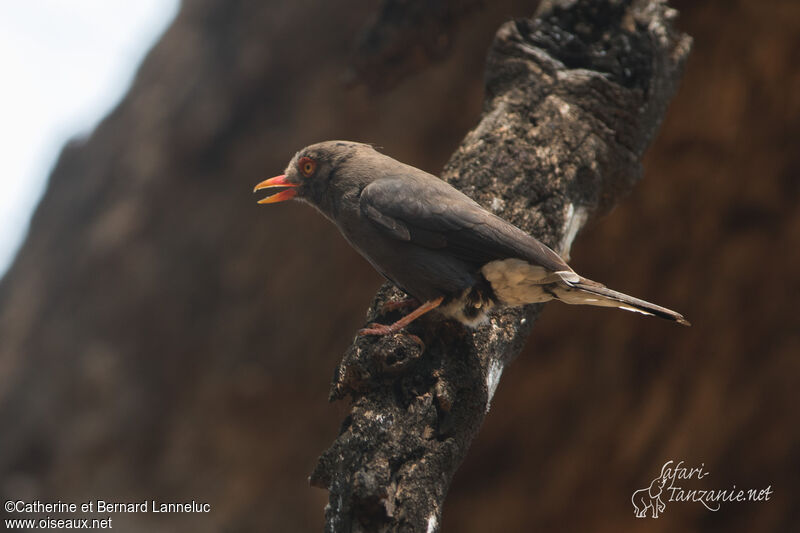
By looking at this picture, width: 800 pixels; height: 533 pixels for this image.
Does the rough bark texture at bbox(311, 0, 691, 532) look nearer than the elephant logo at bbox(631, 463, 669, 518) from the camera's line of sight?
Yes

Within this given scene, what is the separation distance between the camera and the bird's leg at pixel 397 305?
2871 mm

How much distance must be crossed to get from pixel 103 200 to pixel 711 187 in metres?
6.67

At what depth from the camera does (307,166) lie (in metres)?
3.24

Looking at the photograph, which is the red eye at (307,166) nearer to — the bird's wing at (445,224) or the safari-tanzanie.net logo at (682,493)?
the bird's wing at (445,224)

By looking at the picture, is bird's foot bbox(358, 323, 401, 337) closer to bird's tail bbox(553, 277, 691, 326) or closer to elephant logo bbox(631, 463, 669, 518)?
bird's tail bbox(553, 277, 691, 326)

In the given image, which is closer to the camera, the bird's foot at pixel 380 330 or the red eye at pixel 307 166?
the bird's foot at pixel 380 330

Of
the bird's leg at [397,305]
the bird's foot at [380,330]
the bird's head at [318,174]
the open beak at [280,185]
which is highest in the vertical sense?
the bird's head at [318,174]

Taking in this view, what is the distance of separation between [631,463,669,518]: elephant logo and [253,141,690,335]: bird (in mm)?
3569

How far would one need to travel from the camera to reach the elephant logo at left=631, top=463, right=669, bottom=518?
5.58 m

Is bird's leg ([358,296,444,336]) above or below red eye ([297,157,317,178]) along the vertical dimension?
below

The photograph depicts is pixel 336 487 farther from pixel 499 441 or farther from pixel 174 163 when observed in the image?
pixel 174 163

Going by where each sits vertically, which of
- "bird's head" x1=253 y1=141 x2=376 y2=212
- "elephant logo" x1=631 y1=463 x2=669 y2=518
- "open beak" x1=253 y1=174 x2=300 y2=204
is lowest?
"elephant logo" x1=631 y1=463 x2=669 y2=518

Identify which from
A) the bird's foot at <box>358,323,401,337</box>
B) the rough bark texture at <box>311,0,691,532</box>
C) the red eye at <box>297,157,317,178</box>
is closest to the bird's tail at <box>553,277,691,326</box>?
the rough bark texture at <box>311,0,691,532</box>

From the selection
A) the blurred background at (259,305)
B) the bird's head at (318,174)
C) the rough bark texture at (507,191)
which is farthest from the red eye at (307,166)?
the blurred background at (259,305)
